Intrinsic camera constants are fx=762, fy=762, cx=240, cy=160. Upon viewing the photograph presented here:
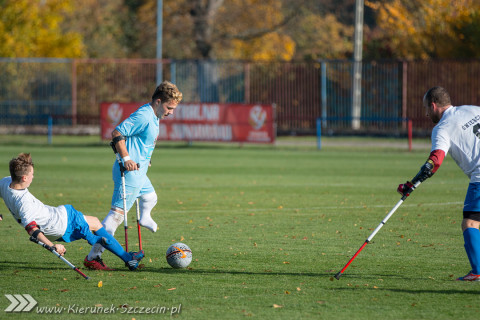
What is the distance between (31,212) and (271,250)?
10.8 feet

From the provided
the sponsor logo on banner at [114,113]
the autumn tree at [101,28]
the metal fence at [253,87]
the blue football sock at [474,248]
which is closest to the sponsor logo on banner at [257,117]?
the metal fence at [253,87]

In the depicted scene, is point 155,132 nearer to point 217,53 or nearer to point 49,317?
point 49,317

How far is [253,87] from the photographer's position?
36219 mm

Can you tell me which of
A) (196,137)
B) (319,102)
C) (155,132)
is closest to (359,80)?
(319,102)

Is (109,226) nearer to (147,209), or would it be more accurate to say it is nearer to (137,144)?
(147,209)

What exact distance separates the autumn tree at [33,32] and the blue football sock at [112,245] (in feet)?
118

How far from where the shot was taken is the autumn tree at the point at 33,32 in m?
42.3

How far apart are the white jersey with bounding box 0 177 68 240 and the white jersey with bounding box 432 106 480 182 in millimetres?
3953

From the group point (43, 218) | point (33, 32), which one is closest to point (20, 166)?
point (43, 218)

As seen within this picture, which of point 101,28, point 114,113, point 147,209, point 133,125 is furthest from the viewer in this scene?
point 101,28

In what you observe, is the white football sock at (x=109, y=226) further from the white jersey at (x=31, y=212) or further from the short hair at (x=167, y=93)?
the short hair at (x=167, y=93)

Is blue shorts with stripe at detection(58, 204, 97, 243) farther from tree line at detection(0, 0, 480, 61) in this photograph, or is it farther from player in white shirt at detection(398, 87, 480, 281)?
tree line at detection(0, 0, 480, 61)

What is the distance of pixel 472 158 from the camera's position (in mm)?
7727

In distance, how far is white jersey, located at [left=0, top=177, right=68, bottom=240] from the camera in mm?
7699
